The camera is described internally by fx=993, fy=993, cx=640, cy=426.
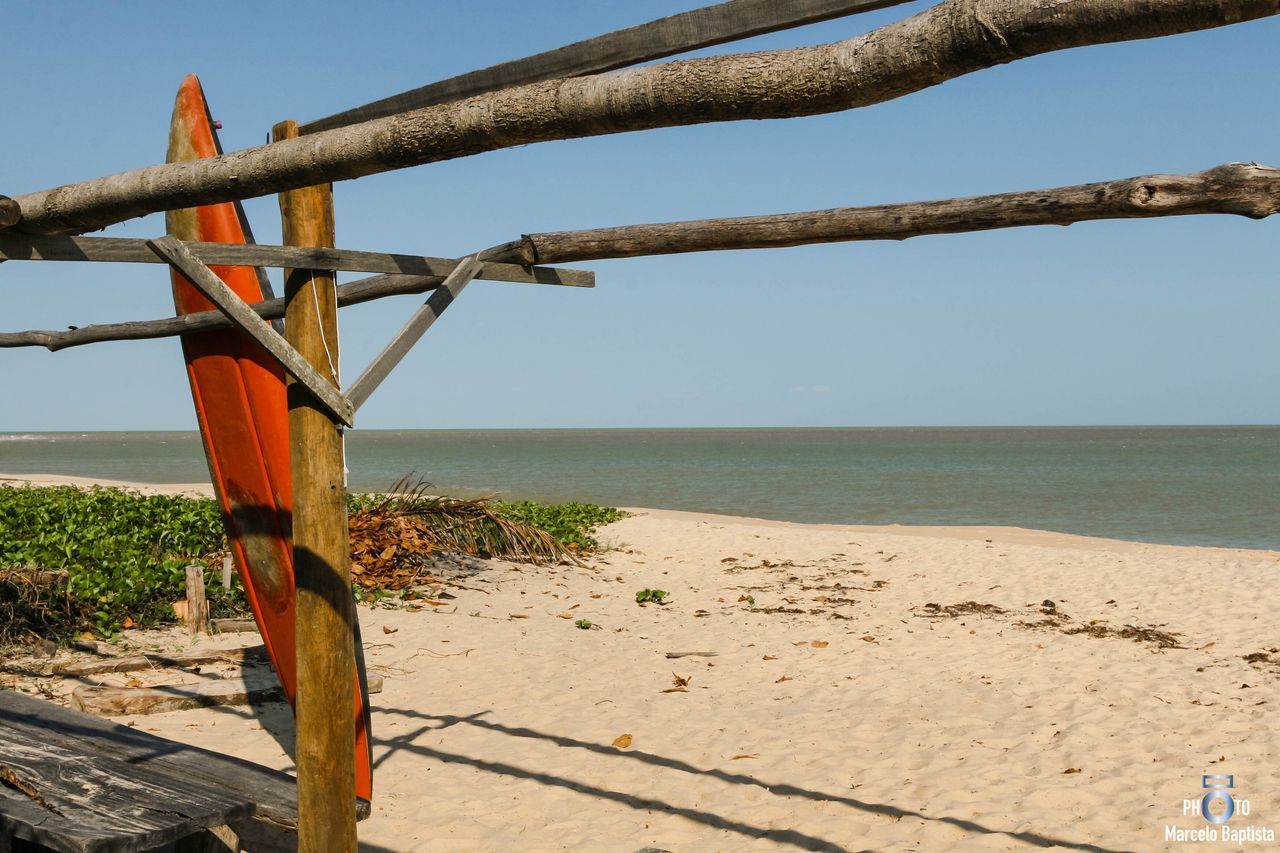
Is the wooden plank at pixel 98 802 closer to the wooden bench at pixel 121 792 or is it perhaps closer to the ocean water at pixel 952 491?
the wooden bench at pixel 121 792

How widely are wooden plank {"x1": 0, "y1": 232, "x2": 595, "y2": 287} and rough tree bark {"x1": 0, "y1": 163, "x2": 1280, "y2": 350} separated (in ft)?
0.26

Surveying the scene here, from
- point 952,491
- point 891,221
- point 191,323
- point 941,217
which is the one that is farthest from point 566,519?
point 952,491

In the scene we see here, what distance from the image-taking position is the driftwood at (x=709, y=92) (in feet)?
6.21

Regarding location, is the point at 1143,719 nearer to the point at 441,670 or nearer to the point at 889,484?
the point at 441,670

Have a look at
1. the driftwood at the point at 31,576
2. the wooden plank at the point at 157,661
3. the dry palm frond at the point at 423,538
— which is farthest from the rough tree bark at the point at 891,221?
the dry palm frond at the point at 423,538

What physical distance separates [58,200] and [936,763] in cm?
503

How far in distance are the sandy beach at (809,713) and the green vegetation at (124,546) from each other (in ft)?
1.71

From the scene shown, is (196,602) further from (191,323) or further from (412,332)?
(412,332)

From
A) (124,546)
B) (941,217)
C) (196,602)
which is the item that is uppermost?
(941,217)

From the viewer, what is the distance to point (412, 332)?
369 centimetres

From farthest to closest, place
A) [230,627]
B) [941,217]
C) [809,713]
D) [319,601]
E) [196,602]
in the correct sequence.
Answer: [230,627]
[196,602]
[809,713]
[319,601]
[941,217]

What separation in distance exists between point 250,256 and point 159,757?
83.8 inches

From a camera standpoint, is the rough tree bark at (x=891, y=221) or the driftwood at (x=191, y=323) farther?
the driftwood at (x=191, y=323)

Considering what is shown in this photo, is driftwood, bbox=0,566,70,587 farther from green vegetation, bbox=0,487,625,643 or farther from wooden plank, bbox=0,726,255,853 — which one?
wooden plank, bbox=0,726,255,853
